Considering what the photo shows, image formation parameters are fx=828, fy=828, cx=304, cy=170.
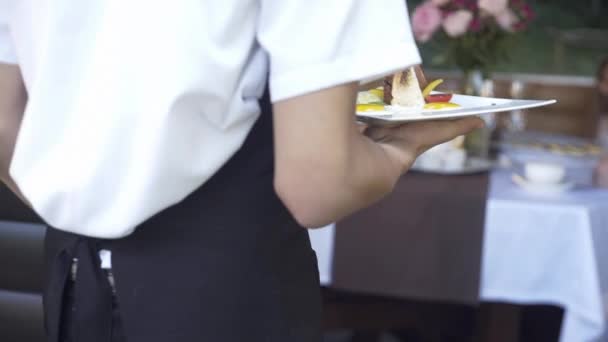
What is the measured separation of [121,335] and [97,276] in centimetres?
6

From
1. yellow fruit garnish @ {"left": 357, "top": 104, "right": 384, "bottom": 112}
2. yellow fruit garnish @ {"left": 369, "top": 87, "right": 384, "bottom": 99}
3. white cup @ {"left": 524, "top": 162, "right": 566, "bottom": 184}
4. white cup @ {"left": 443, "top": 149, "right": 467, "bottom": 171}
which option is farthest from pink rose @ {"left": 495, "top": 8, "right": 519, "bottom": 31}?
yellow fruit garnish @ {"left": 357, "top": 104, "right": 384, "bottom": 112}

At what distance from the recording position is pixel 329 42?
23.7 inches

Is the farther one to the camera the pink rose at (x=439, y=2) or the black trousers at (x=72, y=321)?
the pink rose at (x=439, y=2)

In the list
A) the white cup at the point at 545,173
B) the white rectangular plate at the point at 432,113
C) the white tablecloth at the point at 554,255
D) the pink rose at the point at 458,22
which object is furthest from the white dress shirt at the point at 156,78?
the pink rose at the point at 458,22

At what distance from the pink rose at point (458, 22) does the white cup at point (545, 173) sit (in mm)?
498

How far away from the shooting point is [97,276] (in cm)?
74

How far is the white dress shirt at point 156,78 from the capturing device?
2.00ft

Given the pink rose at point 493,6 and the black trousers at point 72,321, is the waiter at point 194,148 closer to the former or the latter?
the black trousers at point 72,321

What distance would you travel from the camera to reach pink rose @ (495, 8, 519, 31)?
2270mm

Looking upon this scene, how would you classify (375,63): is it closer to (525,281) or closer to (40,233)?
(40,233)

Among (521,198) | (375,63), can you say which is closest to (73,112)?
(375,63)

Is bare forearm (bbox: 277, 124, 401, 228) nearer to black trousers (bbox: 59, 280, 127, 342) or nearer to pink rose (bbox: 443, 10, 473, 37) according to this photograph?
black trousers (bbox: 59, 280, 127, 342)

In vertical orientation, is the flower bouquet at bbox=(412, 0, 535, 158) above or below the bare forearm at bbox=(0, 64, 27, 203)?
below

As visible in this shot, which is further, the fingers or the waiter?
the fingers
